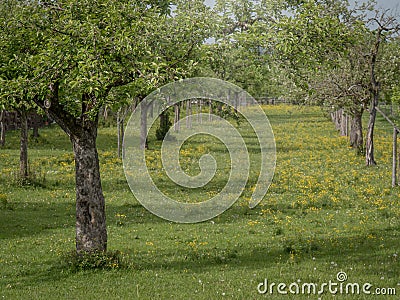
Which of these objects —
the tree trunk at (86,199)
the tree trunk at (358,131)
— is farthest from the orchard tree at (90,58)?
the tree trunk at (358,131)

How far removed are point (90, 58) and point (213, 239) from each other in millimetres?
8081

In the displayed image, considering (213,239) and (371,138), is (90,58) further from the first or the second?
(371,138)

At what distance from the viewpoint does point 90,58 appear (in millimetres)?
13109

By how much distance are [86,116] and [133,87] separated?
1425 millimetres

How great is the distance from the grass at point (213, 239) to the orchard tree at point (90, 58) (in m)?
1.79

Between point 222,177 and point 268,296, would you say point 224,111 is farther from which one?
point 268,296

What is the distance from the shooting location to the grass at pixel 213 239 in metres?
13.2

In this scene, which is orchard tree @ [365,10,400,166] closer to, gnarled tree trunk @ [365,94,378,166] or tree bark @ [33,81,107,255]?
gnarled tree trunk @ [365,94,378,166]

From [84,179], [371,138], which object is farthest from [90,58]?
[371,138]

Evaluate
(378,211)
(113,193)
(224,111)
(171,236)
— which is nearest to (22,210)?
(113,193)

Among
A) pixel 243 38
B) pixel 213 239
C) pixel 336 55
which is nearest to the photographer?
pixel 243 38

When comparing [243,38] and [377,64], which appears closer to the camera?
[243,38]

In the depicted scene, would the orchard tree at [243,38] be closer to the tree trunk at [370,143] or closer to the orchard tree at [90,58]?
the orchard tree at [90,58]

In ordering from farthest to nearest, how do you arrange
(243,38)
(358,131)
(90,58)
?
(358,131)
(243,38)
(90,58)
